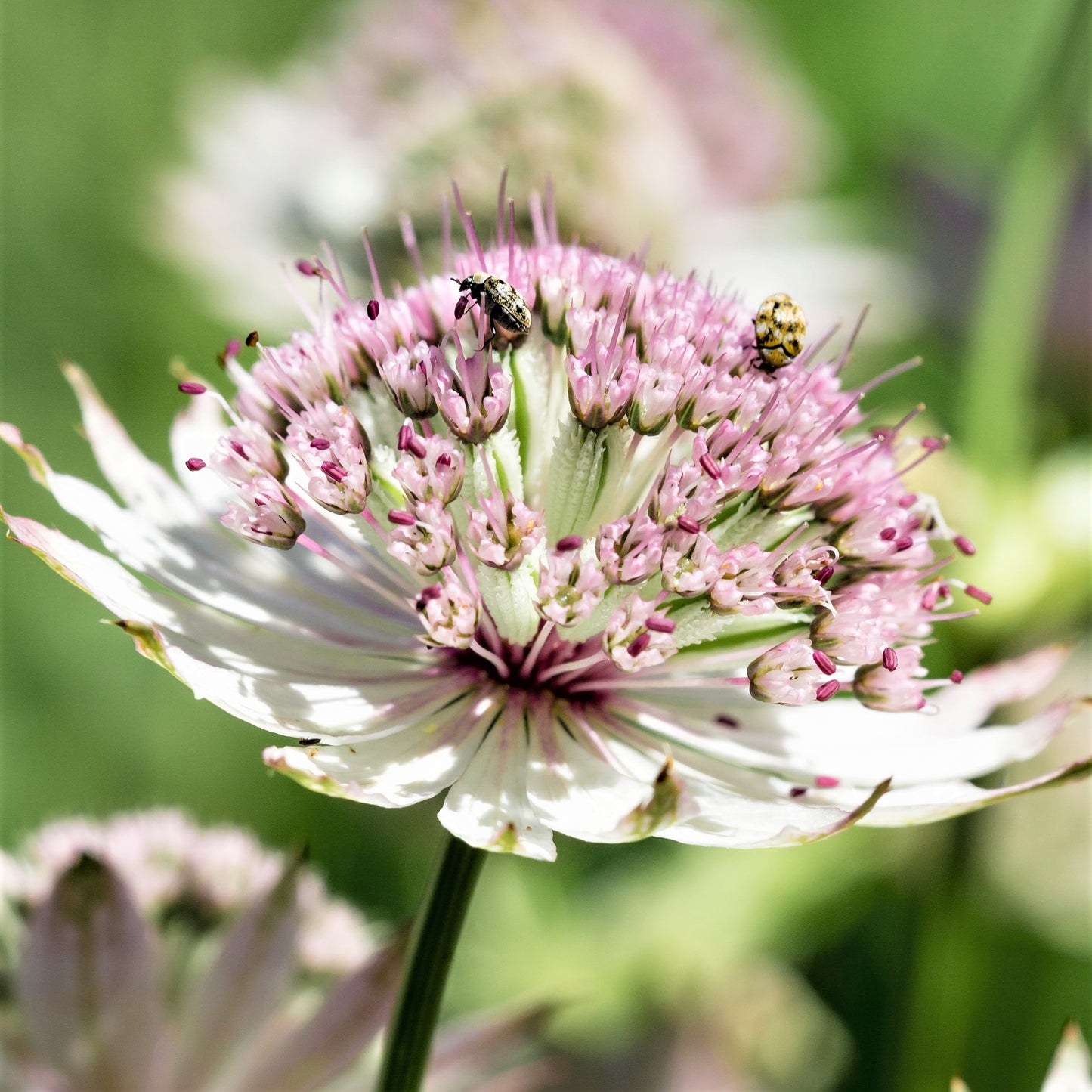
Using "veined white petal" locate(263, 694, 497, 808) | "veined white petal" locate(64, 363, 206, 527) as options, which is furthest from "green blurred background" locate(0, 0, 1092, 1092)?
"veined white petal" locate(64, 363, 206, 527)

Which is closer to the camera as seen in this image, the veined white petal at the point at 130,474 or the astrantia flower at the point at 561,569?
the astrantia flower at the point at 561,569

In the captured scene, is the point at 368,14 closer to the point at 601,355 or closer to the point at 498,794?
the point at 601,355

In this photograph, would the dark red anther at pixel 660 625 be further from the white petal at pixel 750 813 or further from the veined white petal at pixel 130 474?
the veined white petal at pixel 130 474

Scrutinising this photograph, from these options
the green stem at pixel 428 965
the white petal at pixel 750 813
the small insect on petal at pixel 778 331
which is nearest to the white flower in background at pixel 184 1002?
the green stem at pixel 428 965

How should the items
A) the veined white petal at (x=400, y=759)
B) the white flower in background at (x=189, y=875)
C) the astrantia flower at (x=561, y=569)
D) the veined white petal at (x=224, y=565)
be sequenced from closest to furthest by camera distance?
the veined white petal at (x=400, y=759)
the astrantia flower at (x=561, y=569)
the veined white petal at (x=224, y=565)
the white flower in background at (x=189, y=875)

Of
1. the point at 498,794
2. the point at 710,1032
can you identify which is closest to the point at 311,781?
the point at 498,794

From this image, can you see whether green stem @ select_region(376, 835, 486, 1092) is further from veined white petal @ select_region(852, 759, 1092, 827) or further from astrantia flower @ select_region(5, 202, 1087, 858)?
veined white petal @ select_region(852, 759, 1092, 827)

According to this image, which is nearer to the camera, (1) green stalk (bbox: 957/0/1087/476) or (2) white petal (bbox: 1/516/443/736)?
(2) white petal (bbox: 1/516/443/736)
